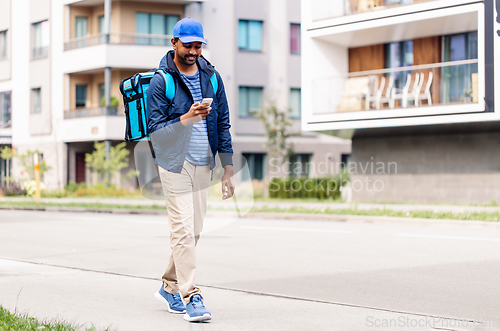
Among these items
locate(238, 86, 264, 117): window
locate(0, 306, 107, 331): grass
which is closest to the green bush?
locate(238, 86, 264, 117): window

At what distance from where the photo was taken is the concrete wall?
64.8ft

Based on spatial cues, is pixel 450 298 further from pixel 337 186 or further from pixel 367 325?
pixel 337 186

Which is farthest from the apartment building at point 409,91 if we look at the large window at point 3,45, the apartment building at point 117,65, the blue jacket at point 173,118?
the large window at point 3,45

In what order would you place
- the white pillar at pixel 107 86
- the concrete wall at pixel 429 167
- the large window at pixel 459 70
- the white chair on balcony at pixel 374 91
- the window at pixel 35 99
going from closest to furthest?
the large window at pixel 459 70, the concrete wall at pixel 429 167, the white chair on balcony at pixel 374 91, the white pillar at pixel 107 86, the window at pixel 35 99

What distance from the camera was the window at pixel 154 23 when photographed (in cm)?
3181

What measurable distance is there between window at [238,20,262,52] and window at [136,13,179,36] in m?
3.66

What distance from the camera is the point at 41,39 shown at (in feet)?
113

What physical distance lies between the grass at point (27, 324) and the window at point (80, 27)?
100ft

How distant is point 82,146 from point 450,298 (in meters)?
30.4

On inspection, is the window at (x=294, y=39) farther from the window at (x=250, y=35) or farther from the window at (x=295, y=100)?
the window at (x=295, y=100)

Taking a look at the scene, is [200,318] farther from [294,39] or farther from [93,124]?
[294,39]

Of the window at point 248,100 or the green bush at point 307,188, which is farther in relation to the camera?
the window at point 248,100

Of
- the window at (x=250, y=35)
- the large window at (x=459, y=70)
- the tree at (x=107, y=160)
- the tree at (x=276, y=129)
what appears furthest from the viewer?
the window at (x=250, y=35)

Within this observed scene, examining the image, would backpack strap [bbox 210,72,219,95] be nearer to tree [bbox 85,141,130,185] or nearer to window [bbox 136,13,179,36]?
tree [bbox 85,141,130,185]
